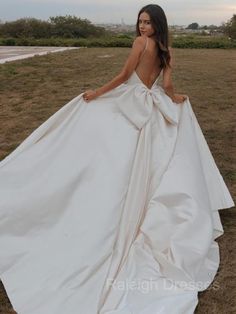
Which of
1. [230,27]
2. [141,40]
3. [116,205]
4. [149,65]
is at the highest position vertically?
[141,40]

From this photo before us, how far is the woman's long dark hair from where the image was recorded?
10.8ft

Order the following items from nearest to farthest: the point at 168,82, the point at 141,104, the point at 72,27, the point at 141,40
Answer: the point at 141,40 → the point at 141,104 → the point at 168,82 → the point at 72,27

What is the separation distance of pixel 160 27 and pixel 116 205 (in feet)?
4.18

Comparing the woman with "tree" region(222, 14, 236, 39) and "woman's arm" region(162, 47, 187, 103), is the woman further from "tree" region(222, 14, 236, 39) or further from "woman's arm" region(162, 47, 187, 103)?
"tree" region(222, 14, 236, 39)

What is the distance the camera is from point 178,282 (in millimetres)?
2855

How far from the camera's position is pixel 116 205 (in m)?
3.10

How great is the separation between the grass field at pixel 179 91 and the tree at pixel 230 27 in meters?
9.28

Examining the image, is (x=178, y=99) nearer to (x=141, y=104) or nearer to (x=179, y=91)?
(x=141, y=104)

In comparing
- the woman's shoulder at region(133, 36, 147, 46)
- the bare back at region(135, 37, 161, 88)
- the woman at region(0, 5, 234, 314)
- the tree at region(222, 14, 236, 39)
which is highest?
the woman's shoulder at region(133, 36, 147, 46)

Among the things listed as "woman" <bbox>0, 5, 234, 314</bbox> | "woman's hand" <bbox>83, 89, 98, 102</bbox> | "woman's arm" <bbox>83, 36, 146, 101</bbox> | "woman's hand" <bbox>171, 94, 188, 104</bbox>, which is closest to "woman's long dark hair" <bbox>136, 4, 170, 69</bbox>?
"woman" <bbox>0, 5, 234, 314</bbox>

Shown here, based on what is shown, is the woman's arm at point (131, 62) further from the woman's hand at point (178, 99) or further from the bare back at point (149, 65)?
the woman's hand at point (178, 99)

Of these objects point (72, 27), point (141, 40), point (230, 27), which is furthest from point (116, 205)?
point (72, 27)

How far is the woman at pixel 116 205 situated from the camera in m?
2.80

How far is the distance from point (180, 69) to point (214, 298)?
10.5 m
